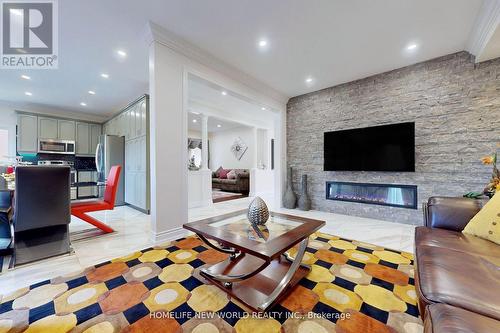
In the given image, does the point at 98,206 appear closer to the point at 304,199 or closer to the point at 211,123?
the point at 304,199

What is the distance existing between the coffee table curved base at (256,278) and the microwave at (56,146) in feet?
20.1

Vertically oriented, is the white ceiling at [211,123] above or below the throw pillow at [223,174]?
above

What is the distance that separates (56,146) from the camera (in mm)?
5273

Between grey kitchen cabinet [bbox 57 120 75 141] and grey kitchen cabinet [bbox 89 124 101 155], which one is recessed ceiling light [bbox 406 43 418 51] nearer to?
grey kitchen cabinet [bbox 89 124 101 155]

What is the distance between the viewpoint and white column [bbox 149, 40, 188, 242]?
7.82ft

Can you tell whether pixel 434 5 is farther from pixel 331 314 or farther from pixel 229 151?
pixel 229 151

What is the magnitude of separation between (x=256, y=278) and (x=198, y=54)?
285cm

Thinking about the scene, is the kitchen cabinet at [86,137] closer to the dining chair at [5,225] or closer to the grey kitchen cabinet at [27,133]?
the grey kitchen cabinet at [27,133]

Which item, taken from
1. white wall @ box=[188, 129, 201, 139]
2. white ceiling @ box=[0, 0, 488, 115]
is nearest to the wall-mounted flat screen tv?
white ceiling @ box=[0, 0, 488, 115]

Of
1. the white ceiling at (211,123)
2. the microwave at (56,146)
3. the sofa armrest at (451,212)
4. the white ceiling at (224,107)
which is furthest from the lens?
the white ceiling at (211,123)

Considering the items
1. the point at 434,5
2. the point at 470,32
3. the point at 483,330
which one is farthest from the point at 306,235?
the point at 470,32

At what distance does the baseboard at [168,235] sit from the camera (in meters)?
2.37

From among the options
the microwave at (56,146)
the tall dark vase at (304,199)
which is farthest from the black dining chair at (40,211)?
the microwave at (56,146)

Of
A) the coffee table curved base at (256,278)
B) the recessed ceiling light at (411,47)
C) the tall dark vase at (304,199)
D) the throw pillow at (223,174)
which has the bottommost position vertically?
the coffee table curved base at (256,278)
